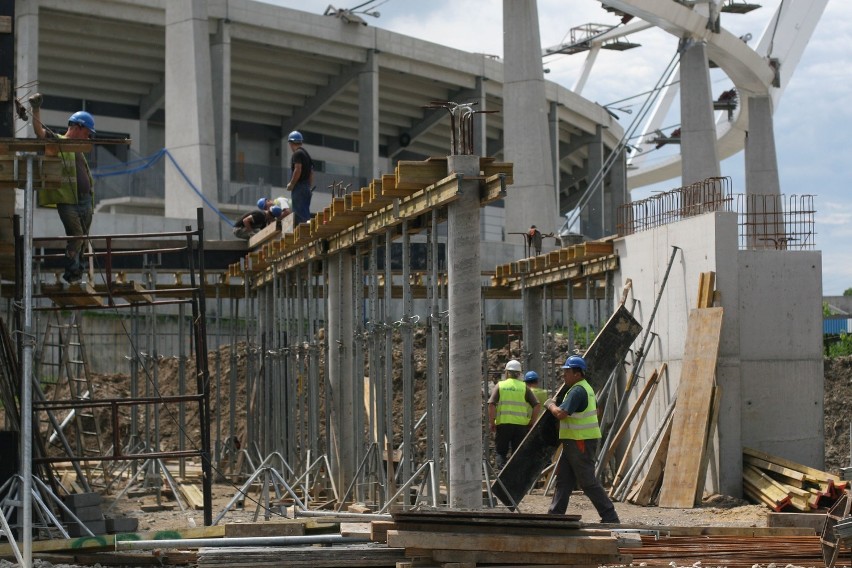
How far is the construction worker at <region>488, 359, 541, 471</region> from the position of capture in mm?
17953

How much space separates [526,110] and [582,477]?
70.5 feet

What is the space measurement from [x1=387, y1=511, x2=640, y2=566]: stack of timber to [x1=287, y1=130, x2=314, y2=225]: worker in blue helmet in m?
10.1

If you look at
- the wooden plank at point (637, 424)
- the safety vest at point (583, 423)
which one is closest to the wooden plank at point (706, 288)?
the wooden plank at point (637, 424)

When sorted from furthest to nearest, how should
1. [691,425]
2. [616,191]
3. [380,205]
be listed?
[616,191], [691,425], [380,205]

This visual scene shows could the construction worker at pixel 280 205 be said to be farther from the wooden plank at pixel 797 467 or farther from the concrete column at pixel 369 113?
the concrete column at pixel 369 113

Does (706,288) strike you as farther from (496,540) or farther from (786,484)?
(496,540)

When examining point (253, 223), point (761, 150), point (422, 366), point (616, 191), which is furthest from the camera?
point (616, 191)

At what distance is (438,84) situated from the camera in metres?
49.2

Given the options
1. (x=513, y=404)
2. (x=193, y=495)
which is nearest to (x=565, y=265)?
(x=513, y=404)

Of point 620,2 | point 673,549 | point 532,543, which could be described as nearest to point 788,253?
point 673,549

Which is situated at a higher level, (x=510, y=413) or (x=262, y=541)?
(x=510, y=413)

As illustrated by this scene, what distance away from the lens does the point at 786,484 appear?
16578mm

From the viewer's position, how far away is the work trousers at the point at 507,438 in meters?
18.0

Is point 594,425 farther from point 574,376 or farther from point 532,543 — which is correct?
point 532,543
